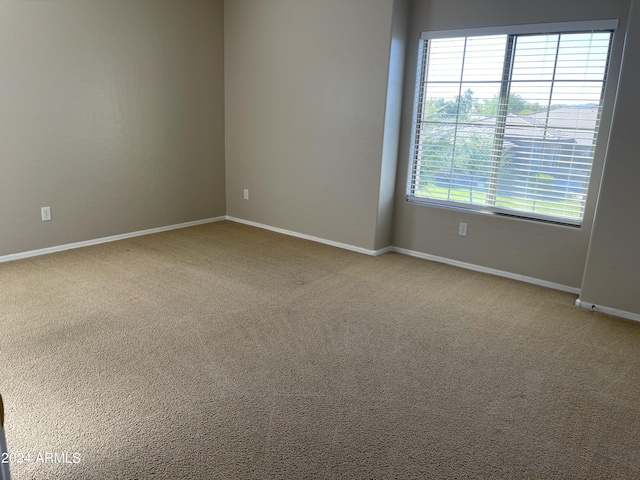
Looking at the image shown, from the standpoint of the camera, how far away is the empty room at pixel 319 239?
2021 millimetres

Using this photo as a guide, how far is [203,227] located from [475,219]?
2.92 meters

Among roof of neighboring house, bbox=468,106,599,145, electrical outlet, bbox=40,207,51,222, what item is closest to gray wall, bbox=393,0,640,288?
roof of neighboring house, bbox=468,106,599,145

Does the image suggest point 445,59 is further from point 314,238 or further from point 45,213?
point 45,213

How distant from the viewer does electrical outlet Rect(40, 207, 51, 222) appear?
13.8 ft

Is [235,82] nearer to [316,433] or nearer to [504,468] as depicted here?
[316,433]

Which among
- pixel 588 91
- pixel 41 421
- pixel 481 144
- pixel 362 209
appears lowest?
pixel 41 421

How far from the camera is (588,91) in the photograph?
3.53 metres

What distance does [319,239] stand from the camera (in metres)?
5.00

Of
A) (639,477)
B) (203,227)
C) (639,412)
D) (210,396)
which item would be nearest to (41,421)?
(210,396)

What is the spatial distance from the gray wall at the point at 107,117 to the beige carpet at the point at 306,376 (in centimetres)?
66

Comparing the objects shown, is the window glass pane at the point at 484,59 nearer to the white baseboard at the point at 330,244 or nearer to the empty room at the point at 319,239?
the empty room at the point at 319,239

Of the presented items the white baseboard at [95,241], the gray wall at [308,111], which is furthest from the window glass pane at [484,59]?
the white baseboard at [95,241]

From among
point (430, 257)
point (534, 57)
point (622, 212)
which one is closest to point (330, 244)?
point (430, 257)

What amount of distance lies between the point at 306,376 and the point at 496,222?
8.01 ft
